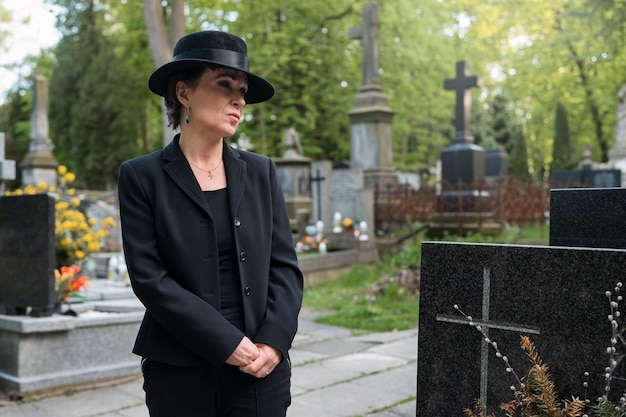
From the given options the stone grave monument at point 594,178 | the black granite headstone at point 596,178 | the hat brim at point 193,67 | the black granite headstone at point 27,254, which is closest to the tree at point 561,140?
the stone grave monument at point 594,178

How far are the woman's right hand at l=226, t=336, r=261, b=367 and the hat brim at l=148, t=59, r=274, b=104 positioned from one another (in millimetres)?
920

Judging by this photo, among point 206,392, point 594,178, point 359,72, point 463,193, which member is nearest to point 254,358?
point 206,392

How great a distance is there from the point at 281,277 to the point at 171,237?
44 cm

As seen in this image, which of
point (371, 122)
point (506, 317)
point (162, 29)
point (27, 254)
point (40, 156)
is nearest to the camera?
point (506, 317)

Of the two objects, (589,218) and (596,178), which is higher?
(596,178)

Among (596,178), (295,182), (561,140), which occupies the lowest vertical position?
(295,182)

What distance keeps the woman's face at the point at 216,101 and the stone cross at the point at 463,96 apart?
12905 mm

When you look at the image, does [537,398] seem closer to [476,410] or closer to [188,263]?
[476,410]

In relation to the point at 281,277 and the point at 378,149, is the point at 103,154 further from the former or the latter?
the point at 281,277

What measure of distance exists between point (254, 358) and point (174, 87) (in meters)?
0.99

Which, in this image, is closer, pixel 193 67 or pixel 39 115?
pixel 193 67

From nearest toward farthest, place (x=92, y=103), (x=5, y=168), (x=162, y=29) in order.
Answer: (x=5, y=168)
(x=162, y=29)
(x=92, y=103)

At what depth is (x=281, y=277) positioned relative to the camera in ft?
7.43

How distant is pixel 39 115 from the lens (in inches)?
698
